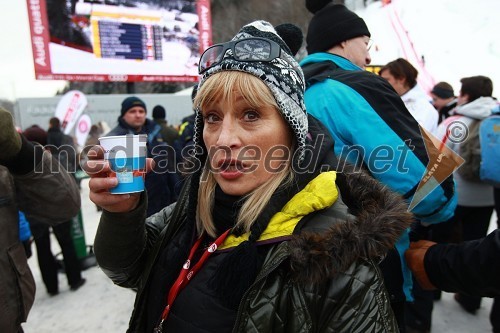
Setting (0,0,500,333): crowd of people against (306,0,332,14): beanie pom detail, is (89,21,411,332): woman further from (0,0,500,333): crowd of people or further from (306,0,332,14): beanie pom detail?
(306,0,332,14): beanie pom detail

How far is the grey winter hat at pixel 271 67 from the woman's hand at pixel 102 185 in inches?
17.2

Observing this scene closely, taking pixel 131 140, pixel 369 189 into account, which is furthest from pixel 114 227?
pixel 369 189

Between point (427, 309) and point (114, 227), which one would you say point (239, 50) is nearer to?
point (114, 227)

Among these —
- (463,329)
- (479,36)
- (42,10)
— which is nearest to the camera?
(463,329)

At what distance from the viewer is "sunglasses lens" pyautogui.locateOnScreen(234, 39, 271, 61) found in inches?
47.3

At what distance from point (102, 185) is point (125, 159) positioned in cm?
11

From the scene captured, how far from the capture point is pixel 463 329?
3123 millimetres

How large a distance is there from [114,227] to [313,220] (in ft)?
2.23

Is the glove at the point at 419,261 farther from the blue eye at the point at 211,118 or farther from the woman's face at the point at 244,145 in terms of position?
the blue eye at the point at 211,118

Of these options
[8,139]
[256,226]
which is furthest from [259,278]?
[8,139]

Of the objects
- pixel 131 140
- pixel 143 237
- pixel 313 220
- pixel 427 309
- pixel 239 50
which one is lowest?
pixel 427 309

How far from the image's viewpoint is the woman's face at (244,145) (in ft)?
3.87

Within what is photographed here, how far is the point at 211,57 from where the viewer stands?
4.34ft

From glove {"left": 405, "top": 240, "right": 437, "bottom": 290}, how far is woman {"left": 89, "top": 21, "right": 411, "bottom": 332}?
0.66 meters
